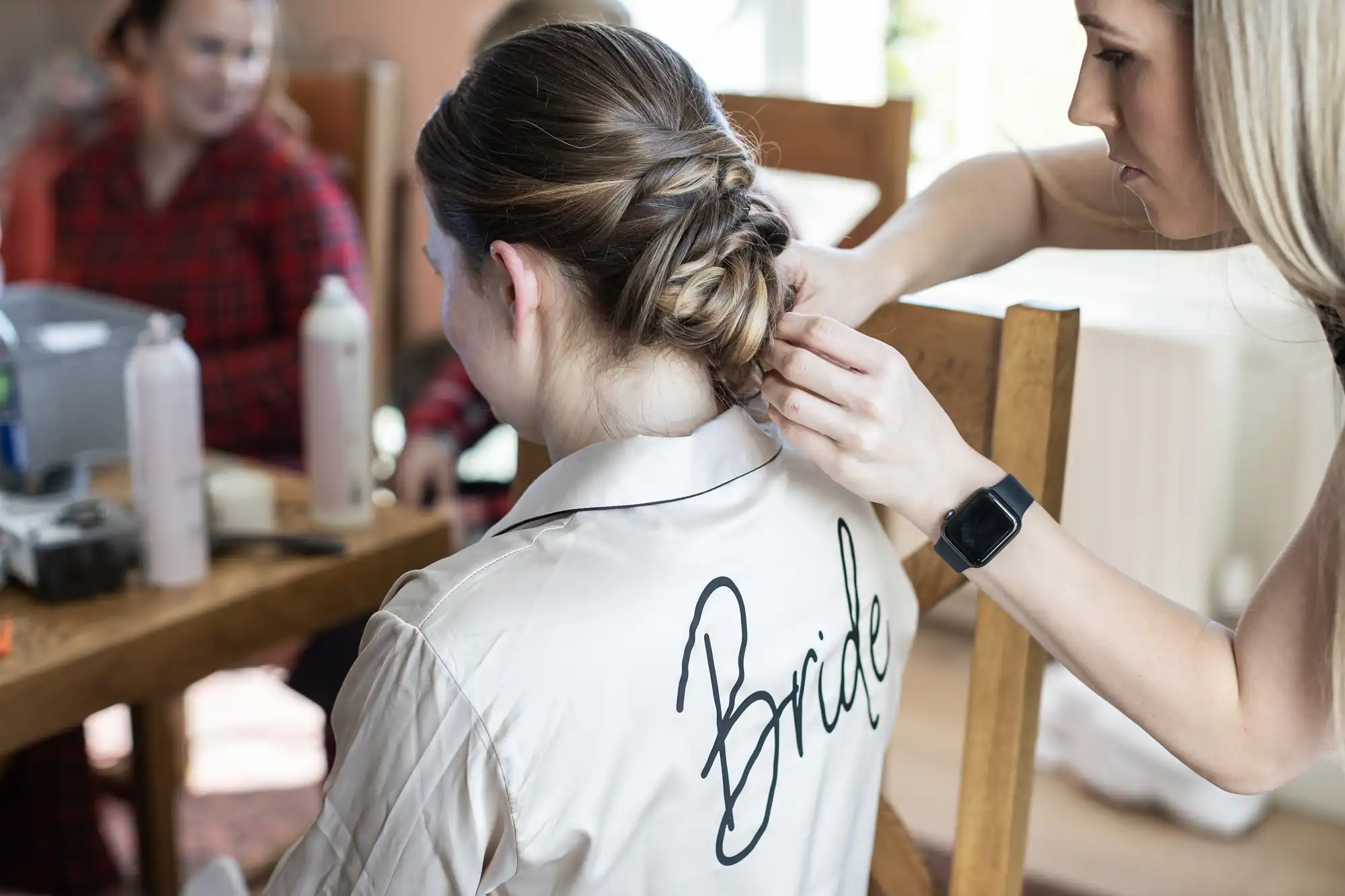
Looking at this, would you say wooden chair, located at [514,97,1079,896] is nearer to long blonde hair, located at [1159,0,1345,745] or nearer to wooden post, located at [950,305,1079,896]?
wooden post, located at [950,305,1079,896]

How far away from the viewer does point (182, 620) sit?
1.11 meters

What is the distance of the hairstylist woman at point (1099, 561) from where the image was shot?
690 millimetres

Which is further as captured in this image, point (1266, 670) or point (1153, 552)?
point (1153, 552)

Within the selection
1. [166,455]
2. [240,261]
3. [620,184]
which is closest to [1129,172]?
[620,184]

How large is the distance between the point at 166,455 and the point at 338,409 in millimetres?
179

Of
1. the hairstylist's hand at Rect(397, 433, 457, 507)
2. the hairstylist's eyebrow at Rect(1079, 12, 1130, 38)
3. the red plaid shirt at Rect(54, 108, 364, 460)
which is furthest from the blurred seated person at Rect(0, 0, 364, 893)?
the hairstylist's eyebrow at Rect(1079, 12, 1130, 38)

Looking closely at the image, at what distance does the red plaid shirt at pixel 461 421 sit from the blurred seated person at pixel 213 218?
0.18m

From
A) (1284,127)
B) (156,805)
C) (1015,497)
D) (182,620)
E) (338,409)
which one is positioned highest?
(1284,127)

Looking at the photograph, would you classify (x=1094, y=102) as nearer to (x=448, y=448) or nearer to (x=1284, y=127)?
(x=1284, y=127)

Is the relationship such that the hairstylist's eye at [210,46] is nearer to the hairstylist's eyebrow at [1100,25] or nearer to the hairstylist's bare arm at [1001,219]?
the hairstylist's bare arm at [1001,219]

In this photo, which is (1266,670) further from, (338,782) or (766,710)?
(338,782)

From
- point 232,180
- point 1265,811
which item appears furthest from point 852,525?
point 1265,811

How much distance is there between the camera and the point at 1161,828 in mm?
2082

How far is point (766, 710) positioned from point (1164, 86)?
0.41m
